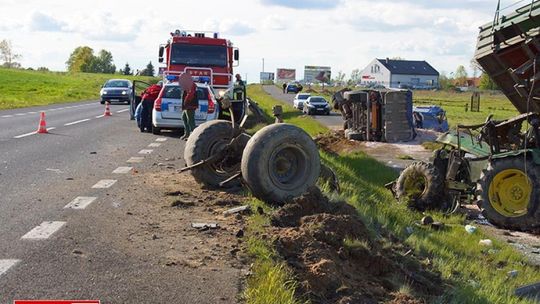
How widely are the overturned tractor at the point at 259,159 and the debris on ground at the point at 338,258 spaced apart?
589 millimetres

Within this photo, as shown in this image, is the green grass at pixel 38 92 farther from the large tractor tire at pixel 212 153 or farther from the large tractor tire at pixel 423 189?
the large tractor tire at pixel 212 153

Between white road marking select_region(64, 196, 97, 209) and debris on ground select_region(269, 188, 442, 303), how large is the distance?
2.26 meters

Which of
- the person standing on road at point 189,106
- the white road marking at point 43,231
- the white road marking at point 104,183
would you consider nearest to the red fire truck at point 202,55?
the person standing on road at point 189,106

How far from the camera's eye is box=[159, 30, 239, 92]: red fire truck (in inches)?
893

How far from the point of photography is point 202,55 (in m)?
22.9

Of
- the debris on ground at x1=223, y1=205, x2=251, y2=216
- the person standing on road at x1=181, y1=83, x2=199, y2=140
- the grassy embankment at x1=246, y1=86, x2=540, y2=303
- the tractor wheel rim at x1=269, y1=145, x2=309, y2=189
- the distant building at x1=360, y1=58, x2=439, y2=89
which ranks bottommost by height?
the grassy embankment at x1=246, y1=86, x2=540, y2=303

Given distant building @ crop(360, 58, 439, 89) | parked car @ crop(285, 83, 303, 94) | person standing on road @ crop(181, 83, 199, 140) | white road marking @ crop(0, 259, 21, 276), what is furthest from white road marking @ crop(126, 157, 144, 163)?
distant building @ crop(360, 58, 439, 89)

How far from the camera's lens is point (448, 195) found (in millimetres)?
11891

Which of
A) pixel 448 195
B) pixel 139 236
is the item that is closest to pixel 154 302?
pixel 139 236

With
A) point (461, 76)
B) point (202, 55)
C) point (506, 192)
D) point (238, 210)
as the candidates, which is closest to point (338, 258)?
point (238, 210)

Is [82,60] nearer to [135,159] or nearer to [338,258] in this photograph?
[135,159]

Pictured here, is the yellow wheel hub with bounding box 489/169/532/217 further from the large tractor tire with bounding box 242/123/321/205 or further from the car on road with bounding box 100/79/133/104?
the car on road with bounding box 100/79/133/104

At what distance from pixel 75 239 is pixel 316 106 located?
137 ft

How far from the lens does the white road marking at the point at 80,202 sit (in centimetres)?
779
